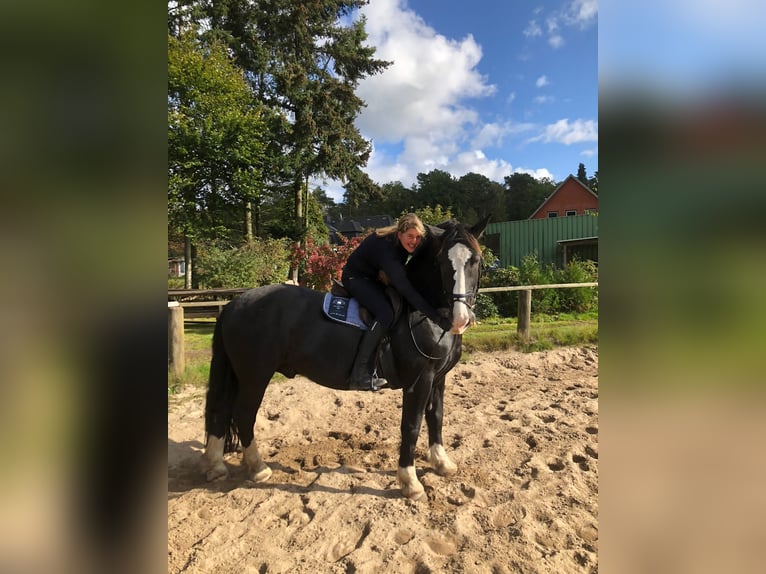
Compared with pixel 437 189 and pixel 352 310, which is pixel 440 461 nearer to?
pixel 352 310

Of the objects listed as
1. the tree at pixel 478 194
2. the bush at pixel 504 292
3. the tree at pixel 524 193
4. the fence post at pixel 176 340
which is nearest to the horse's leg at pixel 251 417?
the fence post at pixel 176 340

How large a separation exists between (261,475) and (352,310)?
1604 mm

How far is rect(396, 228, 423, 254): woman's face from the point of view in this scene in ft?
9.87

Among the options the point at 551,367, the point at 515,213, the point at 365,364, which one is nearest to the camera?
the point at 365,364

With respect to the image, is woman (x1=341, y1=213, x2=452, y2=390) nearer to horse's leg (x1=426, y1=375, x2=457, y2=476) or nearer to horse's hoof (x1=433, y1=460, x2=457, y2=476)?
horse's leg (x1=426, y1=375, x2=457, y2=476)

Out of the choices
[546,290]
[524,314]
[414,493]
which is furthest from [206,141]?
[414,493]
